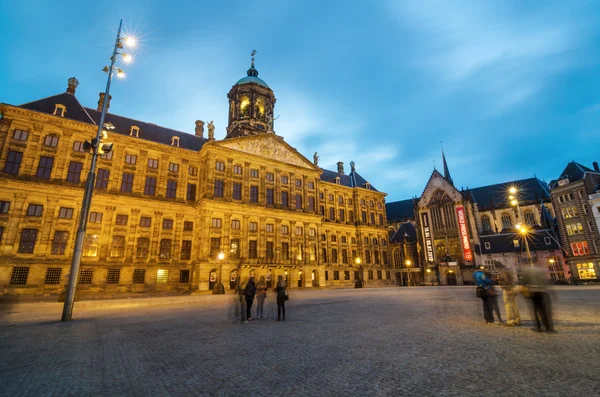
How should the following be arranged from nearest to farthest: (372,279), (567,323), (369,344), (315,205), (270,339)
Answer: (369,344) → (270,339) → (567,323) → (315,205) → (372,279)

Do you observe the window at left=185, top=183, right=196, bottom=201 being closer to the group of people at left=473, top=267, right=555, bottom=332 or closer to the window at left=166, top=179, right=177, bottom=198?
the window at left=166, top=179, right=177, bottom=198

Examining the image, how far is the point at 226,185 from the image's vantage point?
122 ft

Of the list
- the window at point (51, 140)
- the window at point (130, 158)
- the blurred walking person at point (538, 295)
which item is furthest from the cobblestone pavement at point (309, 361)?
the window at point (51, 140)

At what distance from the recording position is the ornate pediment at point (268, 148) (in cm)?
3922

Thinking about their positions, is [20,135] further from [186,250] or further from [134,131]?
[186,250]

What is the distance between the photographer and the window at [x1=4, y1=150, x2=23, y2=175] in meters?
28.4

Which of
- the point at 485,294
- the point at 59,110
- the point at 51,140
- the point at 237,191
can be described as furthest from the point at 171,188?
the point at 485,294

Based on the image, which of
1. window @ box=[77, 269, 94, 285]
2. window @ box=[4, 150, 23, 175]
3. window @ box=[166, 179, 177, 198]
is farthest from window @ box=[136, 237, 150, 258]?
window @ box=[4, 150, 23, 175]

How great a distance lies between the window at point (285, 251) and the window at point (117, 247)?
19.2 m

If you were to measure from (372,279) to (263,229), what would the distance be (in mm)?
26260

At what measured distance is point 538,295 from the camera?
771cm

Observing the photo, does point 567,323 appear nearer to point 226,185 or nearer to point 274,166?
point 226,185

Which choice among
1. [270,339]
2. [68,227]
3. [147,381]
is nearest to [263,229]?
[68,227]

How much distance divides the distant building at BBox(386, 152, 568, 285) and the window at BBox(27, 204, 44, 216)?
59.4 metres
